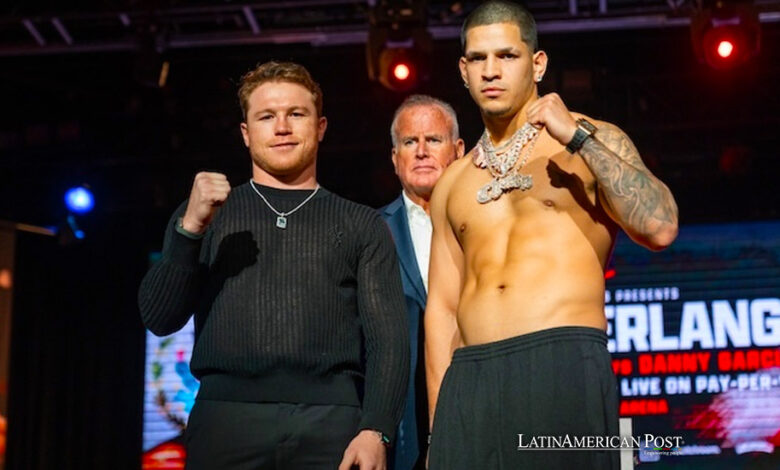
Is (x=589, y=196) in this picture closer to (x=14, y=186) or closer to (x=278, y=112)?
(x=278, y=112)

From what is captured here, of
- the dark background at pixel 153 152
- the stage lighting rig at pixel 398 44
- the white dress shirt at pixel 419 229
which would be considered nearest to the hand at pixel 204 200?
the white dress shirt at pixel 419 229

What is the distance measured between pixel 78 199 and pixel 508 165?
655cm

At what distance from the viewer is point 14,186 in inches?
370

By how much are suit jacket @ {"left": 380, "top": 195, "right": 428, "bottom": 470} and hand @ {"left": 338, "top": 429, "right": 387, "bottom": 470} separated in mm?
866

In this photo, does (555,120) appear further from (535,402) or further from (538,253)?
(535,402)

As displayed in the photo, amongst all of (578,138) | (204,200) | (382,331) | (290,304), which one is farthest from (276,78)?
(578,138)

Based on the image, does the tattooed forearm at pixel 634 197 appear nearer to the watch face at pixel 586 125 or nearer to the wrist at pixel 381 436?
the watch face at pixel 586 125

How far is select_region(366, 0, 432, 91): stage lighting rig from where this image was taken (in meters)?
7.08

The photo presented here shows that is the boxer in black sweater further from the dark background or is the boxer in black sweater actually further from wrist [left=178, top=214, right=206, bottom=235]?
the dark background

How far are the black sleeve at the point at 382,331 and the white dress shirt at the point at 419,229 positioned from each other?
1.04m

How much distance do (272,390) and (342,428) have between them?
8.6 inches

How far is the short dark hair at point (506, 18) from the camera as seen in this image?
3.29 meters

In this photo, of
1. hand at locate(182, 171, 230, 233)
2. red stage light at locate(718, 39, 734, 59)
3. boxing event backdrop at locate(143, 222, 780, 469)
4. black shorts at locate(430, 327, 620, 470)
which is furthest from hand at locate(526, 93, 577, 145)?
boxing event backdrop at locate(143, 222, 780, 469)

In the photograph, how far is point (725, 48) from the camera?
22.2 ft
